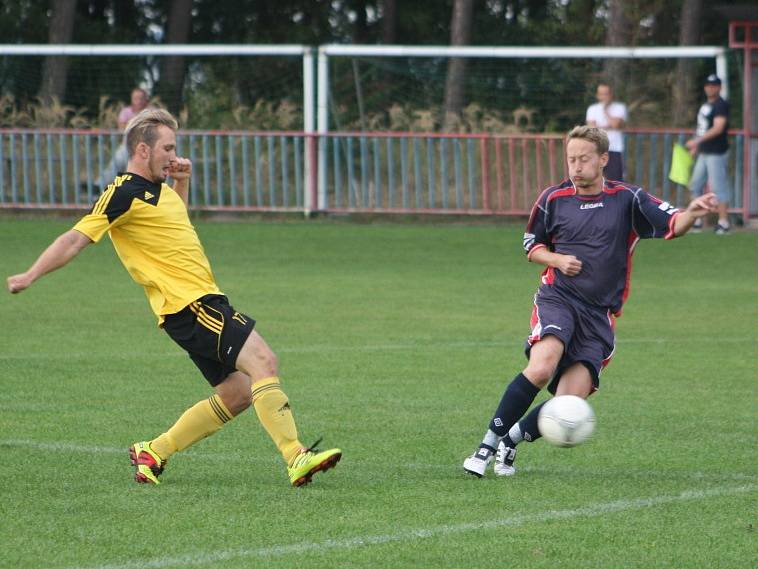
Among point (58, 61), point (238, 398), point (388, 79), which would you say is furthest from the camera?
point (58, 61)

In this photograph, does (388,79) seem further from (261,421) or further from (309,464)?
(309,464)

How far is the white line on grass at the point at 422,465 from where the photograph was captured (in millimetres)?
6777

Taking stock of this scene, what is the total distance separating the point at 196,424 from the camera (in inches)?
264

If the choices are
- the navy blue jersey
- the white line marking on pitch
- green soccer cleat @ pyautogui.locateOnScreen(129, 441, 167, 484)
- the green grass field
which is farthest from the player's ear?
the white line marking on pitch

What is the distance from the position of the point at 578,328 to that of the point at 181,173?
6.19 ft

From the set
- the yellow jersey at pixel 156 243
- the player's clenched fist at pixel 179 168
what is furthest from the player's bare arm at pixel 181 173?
the yellow jersey at pixel 156 243

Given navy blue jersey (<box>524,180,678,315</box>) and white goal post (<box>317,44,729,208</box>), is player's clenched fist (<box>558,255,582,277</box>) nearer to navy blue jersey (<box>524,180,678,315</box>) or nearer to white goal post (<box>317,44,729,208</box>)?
navy blue jersey (<box>524,180,678,315</box>)

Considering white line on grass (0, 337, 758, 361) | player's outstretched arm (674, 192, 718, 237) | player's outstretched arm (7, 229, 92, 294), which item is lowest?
white line on grass (0, 337, 758, 361)

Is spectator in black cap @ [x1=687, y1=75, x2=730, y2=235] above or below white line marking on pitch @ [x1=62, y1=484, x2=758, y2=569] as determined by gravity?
above

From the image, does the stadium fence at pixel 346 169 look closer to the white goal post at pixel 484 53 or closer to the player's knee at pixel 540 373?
the white goal post at pixel 484 53

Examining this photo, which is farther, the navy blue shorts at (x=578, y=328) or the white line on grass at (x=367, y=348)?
the white line on grass at (x=367, y=348)

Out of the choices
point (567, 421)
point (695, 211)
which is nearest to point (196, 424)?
point (567, 421)

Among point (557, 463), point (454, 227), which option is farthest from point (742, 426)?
point (454, 227)

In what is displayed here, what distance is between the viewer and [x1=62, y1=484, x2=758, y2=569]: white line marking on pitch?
5215mm
